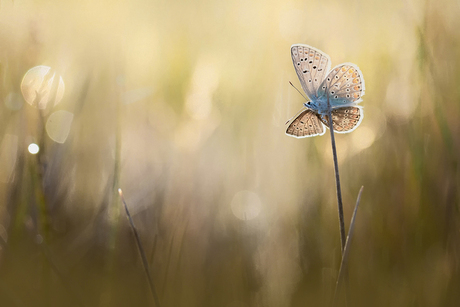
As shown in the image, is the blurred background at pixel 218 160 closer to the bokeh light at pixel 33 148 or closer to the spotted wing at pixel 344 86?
the bokeh light at pixel 33 148

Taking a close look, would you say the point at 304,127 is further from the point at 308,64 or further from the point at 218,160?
the point at 218,160

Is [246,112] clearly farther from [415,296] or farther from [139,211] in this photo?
[415,296]

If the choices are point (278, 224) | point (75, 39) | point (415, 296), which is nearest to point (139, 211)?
point (278, 224)

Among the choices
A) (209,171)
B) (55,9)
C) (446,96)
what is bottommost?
(209,171)

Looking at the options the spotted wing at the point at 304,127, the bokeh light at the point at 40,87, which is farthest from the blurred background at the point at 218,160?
the spotted wing at the point at 304,127

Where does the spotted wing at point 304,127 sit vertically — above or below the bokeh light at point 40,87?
below

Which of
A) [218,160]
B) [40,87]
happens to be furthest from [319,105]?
[40,87]
